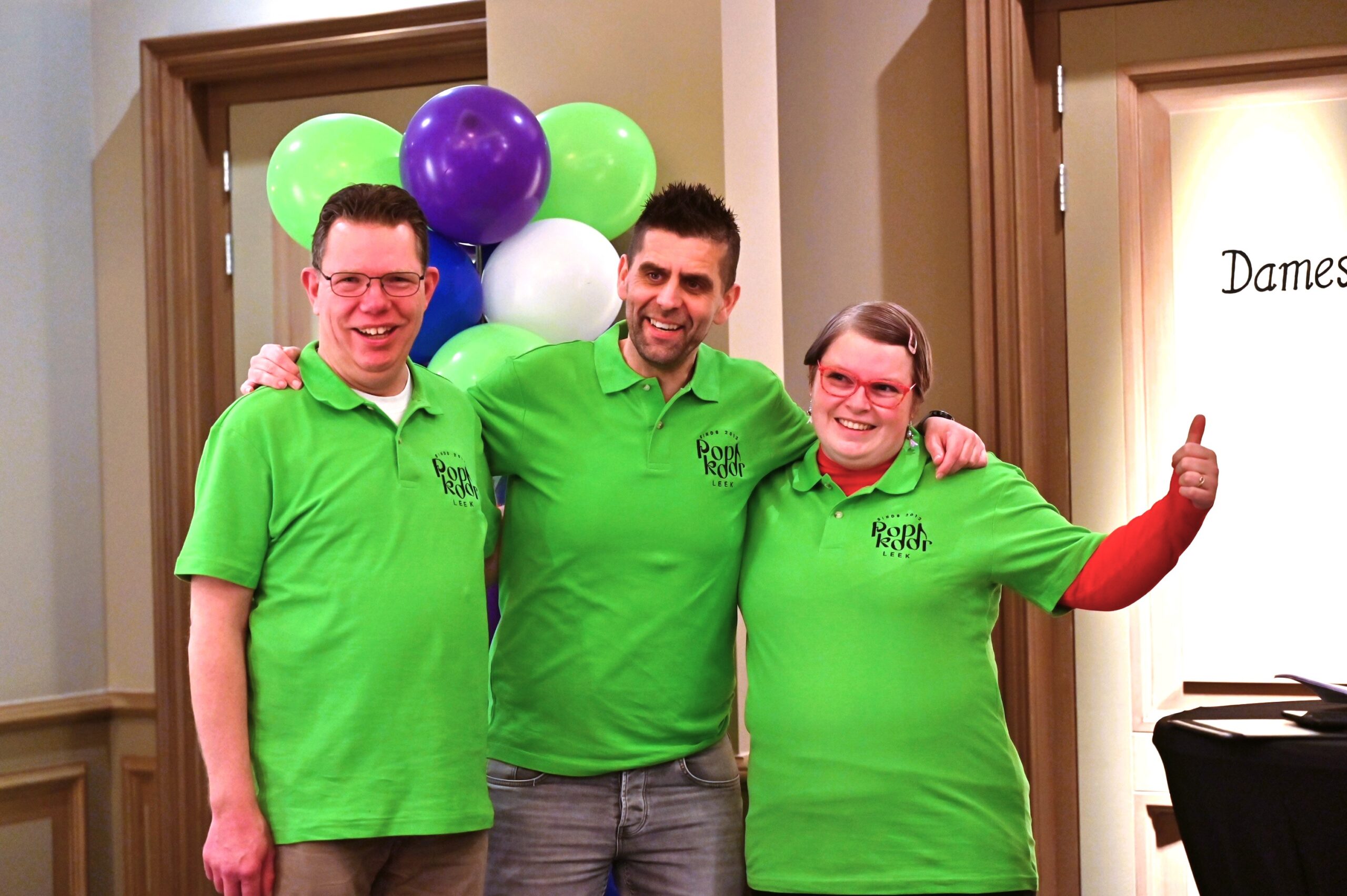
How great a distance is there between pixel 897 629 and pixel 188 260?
2317mm

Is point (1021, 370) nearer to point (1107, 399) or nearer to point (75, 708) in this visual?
point (1107, 399)

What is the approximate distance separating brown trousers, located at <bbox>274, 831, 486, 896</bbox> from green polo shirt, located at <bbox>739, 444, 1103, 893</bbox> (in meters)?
0.40

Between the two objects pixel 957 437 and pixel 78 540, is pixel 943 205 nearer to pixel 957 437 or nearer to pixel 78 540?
pixel 957 437

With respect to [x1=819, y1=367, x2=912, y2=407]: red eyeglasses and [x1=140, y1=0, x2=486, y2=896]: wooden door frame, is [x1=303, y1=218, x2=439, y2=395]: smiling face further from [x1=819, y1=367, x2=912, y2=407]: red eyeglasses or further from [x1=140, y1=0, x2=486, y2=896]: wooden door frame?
[x1=140, y1=0, x2=486, y2=896]: wooden door frame

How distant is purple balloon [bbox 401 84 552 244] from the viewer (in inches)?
83.0

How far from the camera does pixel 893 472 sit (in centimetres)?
176

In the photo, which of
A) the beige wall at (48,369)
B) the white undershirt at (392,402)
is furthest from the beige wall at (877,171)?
the beige wall at (48,369)

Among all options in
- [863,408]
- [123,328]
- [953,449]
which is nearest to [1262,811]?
[953,449]

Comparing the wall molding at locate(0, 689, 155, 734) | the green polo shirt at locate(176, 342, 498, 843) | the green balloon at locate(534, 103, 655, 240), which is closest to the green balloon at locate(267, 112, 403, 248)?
the green balloon at locate(534, 103, 655, 240)

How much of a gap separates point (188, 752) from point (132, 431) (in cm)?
85

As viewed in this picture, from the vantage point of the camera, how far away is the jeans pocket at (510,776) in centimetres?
181

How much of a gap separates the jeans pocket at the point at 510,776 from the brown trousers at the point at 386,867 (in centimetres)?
17

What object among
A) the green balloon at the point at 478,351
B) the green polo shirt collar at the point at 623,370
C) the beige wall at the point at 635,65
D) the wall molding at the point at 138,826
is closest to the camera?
the green polo shirt collar at the point at 623,370

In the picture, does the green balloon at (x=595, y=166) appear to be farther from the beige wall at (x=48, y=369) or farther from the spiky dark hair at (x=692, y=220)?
the beige wall at (x=48, y=369)
